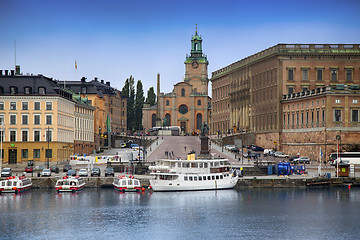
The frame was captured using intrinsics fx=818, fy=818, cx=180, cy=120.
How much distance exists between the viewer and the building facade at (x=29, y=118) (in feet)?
470

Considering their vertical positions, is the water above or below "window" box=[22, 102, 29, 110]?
below

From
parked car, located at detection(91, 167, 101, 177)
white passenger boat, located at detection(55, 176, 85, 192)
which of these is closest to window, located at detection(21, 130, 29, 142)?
parked car, located at detection(91, 167, 101, 177)

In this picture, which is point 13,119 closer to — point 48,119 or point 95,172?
point 48,119

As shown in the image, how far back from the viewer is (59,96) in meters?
146

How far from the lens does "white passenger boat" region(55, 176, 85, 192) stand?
4573 inches

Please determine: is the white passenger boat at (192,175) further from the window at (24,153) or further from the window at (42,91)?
the window at (42,91)

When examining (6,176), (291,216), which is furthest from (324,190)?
(6,176)

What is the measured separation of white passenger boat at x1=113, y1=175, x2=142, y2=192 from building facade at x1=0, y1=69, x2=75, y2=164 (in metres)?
27.4

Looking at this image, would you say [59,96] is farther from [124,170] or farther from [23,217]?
[23,217]

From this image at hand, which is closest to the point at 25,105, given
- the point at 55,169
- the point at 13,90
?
the point at 13,90

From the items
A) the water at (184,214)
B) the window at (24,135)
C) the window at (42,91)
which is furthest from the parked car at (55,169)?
the window at (42,91)

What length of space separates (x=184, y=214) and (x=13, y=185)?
31.8 meters

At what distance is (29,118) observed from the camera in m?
144

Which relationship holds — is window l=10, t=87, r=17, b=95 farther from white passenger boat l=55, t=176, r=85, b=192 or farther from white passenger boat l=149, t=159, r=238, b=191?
white passenger boat l=149, t=159, r=238, b=191
